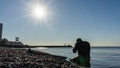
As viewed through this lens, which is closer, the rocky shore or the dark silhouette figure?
the rocky shore

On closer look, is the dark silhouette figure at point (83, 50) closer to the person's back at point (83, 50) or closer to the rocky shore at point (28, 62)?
the person's back at point (83, 50)

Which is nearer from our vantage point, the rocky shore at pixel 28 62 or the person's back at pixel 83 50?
the rocky shore at pixel 28 62

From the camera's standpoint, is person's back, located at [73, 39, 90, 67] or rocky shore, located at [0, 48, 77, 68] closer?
rocky shore, located at [0, 48, 77, 68]

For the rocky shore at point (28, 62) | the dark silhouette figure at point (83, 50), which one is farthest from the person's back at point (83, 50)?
the rocky shore at point (28, 62)

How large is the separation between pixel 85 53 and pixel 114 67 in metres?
10.1

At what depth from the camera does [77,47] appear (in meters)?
21.1

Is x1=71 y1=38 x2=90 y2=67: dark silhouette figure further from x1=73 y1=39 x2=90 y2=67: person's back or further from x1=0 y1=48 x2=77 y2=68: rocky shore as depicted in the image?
x1=0 y1=48 x2=77 y2=68: rocky shore

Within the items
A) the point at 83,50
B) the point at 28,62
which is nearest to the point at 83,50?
the point at 83,50

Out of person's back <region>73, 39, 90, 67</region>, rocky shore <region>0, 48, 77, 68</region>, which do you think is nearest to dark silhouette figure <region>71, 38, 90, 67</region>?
person's back <region>73, 39, 90, 67</region>

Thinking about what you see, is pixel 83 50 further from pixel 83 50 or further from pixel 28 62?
pixel 28 62

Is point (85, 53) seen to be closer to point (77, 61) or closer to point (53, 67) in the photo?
point (77, 61)

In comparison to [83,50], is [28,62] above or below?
below

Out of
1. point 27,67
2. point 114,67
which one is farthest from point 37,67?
point 114,67

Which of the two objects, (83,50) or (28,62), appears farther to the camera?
(83,50)
